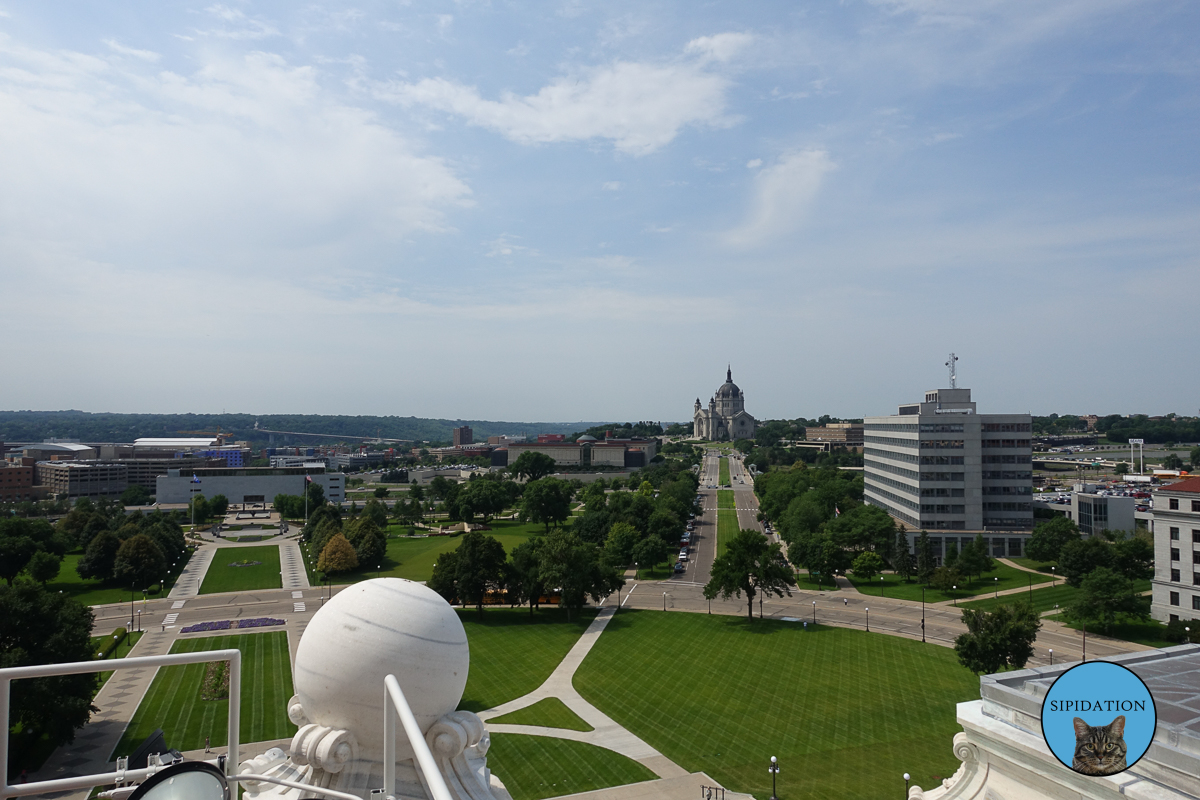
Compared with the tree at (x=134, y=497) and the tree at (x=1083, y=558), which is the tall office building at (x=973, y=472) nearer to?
the tree at (x=1083, y=558)

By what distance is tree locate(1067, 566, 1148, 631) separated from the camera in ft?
151

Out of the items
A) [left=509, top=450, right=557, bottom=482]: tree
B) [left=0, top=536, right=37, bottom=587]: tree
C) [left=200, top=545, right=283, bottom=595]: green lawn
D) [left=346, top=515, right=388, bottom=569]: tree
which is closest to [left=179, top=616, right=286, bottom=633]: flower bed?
[left=200, top=545, right=283, bottom=595]: green lawn

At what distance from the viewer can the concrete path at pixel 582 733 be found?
30.4 m

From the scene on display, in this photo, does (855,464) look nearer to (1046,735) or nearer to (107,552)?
(107,552)

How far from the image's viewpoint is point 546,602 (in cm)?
5981

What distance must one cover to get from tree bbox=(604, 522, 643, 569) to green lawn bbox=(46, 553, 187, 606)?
43.6 meters

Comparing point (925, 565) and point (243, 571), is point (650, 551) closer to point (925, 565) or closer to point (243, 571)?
point (925, 565)

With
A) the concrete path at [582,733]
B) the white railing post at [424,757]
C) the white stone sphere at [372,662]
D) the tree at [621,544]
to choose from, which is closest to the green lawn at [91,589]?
the tree at [621,544]

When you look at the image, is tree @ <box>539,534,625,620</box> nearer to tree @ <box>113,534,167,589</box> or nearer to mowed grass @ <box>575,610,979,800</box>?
mowed grass @ <box>575,610,979,800</box>

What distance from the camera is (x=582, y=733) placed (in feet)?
110

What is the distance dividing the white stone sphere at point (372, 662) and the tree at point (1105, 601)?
52.0 metres

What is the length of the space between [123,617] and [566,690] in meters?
40.2

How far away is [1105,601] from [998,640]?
15.8m

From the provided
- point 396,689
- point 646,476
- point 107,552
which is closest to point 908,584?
point 396,689
